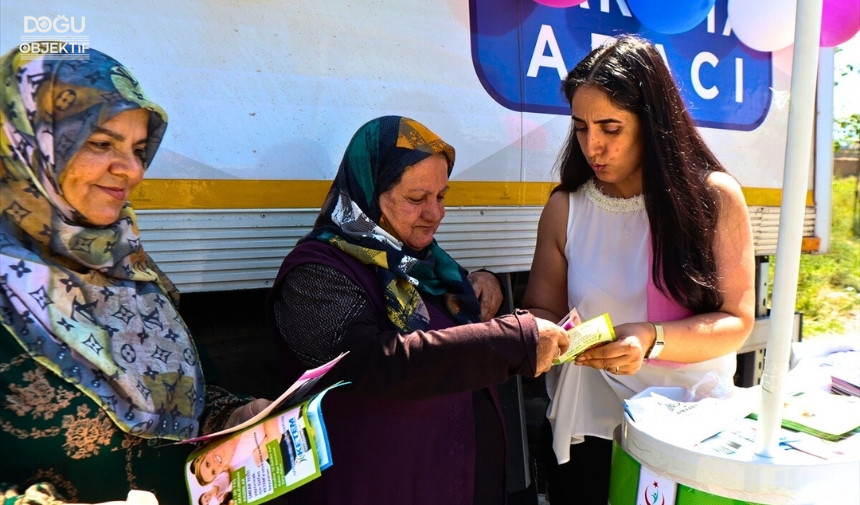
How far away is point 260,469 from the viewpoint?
1252 millimetres

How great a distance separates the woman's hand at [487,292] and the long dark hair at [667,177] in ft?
1.55

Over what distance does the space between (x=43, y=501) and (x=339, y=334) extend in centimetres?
62

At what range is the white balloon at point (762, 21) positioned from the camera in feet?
8.78

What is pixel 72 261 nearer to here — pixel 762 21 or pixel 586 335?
pixel 586 335

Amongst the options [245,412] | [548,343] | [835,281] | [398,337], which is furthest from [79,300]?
[835,281]

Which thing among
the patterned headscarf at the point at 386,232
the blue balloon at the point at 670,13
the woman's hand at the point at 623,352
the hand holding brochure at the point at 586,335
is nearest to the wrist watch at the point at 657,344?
the woman's hand at the point at 623,352

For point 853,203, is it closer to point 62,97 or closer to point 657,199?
point 657,199

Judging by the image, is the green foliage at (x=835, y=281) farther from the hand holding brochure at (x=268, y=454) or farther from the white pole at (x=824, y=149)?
the hand holding brochure at (x=268, y=454)

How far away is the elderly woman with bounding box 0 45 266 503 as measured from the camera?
122cm

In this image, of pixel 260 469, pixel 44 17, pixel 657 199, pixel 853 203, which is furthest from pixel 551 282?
pixel 853 203

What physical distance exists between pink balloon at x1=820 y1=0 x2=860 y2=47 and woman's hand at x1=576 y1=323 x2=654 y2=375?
1.55 metres

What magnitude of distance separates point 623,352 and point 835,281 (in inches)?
334

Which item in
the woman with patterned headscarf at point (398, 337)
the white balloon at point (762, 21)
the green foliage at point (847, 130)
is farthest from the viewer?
the green foliage at point (847, 130)

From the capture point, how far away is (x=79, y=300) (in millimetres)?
1296
